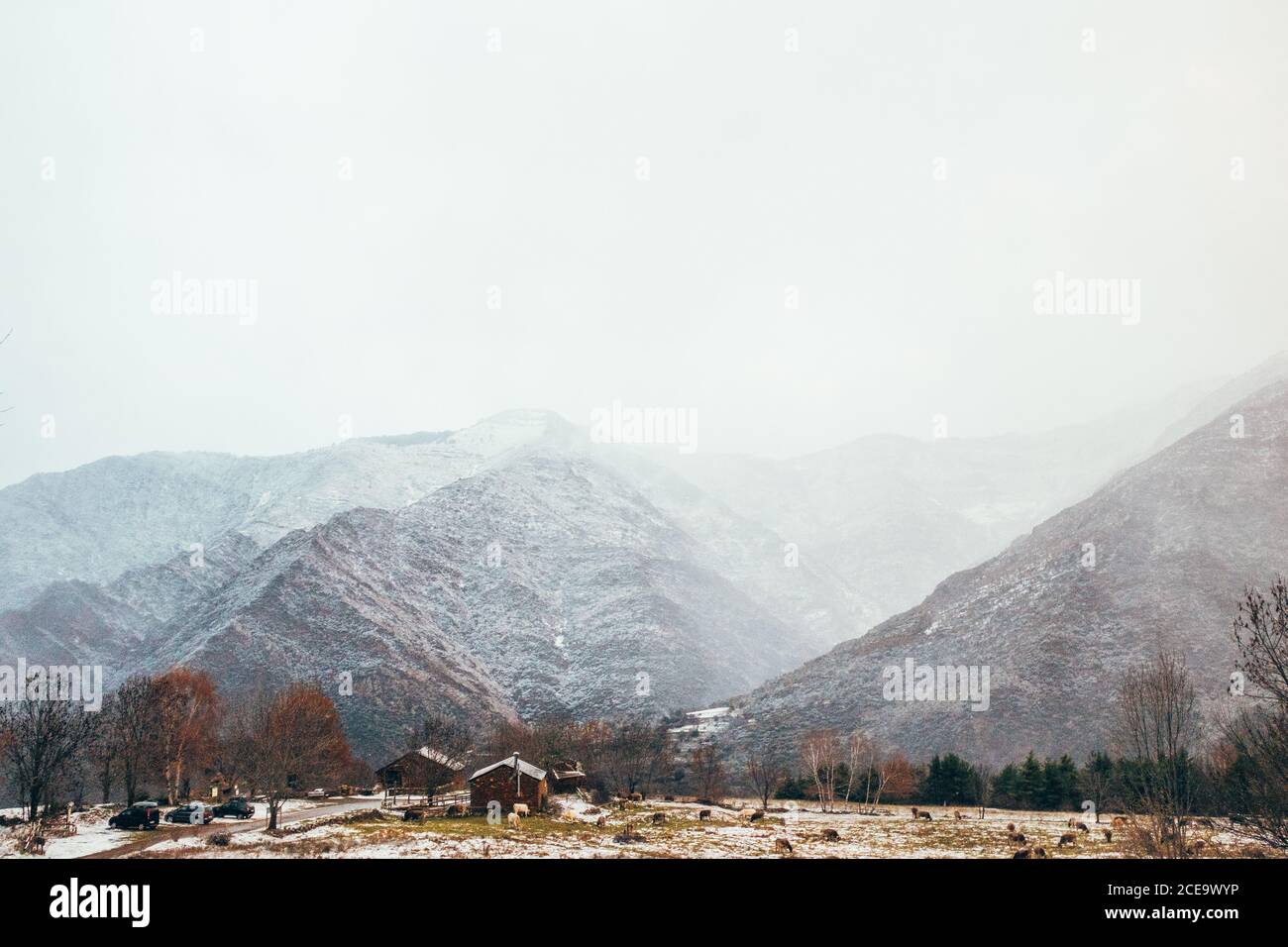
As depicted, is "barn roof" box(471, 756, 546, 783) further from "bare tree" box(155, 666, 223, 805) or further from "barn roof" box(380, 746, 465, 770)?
"bare tree" box(155, 666, 223, 805)

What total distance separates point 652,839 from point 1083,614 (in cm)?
10522

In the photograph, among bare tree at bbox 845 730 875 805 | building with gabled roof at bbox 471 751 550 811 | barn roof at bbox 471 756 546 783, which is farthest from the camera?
bare tree at bbox 845 730 875 805

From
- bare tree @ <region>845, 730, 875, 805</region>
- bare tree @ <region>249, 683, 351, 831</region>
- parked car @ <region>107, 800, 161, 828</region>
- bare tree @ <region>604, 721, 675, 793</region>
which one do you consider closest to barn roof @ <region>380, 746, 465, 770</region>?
bare tree @ <region>249, 683, 351, 831</region>

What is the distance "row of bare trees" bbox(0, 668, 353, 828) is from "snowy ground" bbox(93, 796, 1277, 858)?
992cm

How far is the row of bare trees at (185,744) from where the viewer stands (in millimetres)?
62625

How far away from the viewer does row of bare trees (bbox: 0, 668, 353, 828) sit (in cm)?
6262

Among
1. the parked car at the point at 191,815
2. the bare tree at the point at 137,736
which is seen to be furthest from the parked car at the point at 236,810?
the bare tree at the point at 137,736

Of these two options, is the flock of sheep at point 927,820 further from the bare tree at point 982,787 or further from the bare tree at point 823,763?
the bare tree at point 823,763

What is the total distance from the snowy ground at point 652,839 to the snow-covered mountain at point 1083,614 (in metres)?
51.2

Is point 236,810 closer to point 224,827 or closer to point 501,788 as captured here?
point 224,827
